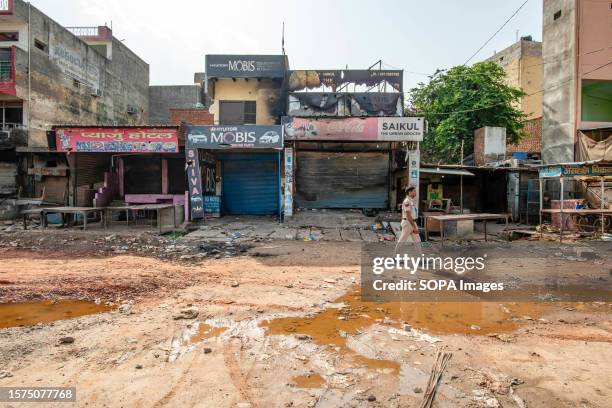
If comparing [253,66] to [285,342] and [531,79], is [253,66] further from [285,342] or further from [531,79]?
[531,79]

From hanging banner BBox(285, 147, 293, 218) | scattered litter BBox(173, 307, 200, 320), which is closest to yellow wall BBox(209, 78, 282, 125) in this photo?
hanging banner BBox(285, 147, 293, 218)

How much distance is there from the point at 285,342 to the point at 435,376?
1616mm

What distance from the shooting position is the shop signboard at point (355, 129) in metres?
14.5

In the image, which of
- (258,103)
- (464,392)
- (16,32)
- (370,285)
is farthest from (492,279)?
(16,32)

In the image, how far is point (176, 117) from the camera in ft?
61.5

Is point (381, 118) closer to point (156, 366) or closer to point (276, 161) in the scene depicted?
point (276, 161)

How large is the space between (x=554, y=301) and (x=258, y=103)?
1711cm

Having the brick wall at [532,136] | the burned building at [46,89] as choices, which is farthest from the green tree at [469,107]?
the burned building at [46,89]

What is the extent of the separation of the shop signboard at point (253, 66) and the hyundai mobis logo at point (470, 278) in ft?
42.8

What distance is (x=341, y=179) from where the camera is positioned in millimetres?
17219

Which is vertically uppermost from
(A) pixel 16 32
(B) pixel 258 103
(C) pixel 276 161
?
(A) pixel 16 32

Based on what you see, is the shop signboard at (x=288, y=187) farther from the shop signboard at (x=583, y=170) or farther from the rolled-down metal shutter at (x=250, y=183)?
the shop signboard at (x=583, y=170)

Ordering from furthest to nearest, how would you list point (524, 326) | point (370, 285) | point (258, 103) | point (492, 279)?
point (258, 103) < point (492, 279) < point (370, 285) < point (524, 326)

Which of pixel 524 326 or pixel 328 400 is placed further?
pixel 524 326
